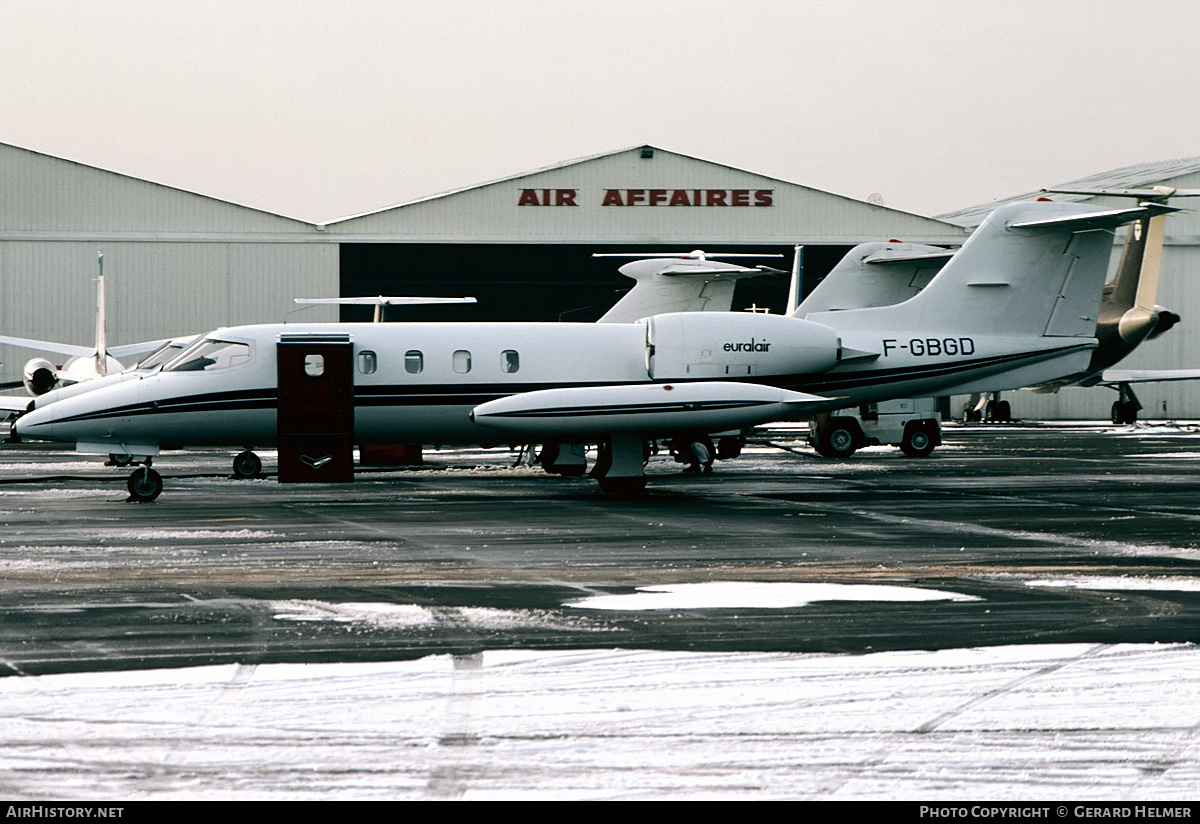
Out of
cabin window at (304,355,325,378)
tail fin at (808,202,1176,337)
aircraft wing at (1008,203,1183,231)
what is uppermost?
aircraft wing at (1008,203,1183,231)

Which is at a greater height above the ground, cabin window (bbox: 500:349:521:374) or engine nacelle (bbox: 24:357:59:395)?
cabin window (bbox: 500:349:521:374)

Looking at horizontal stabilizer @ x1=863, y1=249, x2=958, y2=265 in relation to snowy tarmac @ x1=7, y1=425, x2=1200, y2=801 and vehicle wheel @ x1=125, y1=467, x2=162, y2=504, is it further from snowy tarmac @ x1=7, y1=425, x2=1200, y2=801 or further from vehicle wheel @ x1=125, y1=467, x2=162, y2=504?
vehicle wheel @ x1=125, y1=467, x2=162, y2=504

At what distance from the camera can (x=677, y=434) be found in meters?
19.2

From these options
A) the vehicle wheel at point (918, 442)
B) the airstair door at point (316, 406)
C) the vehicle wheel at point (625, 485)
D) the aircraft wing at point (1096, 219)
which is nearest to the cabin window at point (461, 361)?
the airstair door at point (316, 406)

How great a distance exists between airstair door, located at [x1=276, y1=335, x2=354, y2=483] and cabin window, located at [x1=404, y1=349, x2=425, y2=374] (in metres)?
0.85

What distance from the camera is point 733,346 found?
20.6 metres

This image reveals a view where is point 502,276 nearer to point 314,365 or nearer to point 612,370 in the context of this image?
point 612,370

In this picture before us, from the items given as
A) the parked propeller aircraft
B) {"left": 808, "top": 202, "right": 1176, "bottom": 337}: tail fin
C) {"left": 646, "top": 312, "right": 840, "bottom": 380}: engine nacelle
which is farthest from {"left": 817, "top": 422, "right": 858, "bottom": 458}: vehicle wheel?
{"left": 646, "top": 312, "right": 840, "bottom": 380}: engine nacelle

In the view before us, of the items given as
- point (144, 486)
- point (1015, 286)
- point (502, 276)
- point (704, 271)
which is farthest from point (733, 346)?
point (502, 276)

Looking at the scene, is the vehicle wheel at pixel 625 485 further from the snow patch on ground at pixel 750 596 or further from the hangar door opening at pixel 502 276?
the hangar door opening at pixel 502 276

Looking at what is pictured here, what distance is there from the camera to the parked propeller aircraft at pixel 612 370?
61.9 feet

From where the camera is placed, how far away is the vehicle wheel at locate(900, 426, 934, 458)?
2966cm

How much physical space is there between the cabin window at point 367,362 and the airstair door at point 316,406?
24 centimetres

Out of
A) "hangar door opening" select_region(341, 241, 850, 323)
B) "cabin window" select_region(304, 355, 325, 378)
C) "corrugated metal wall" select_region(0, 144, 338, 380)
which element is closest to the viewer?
"cabin window" select_region(304, 355, 325, 378)
